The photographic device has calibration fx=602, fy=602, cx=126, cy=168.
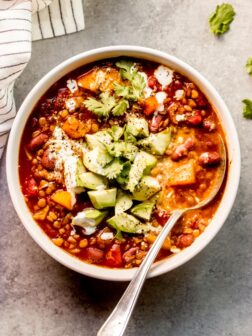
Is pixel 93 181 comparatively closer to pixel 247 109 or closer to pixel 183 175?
pixel 183 175

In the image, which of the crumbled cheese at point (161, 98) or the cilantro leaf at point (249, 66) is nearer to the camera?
the crumbled cheese at point (161, 98)

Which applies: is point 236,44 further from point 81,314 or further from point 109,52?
point 81,314

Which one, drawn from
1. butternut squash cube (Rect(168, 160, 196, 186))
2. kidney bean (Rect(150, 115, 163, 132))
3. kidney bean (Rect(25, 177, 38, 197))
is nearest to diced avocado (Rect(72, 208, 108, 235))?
kidney bean (Rect(25, 177, 38, 197))

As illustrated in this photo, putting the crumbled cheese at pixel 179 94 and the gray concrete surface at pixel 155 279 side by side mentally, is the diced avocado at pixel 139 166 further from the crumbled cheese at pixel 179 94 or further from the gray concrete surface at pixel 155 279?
the gray concrete surface at pixel 155 279

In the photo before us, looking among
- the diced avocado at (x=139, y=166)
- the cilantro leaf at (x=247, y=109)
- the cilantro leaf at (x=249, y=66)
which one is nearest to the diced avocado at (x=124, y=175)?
the diced avocado at (x=139, y=166)

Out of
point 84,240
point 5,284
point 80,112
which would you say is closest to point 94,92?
point 80,112

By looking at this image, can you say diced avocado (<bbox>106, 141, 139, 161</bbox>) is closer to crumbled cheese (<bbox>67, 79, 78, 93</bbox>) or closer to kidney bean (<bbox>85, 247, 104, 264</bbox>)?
crumbled cheese (<bbox>67, 79, 78, 93</bbox>)

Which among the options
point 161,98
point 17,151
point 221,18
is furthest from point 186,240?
point 221,18
